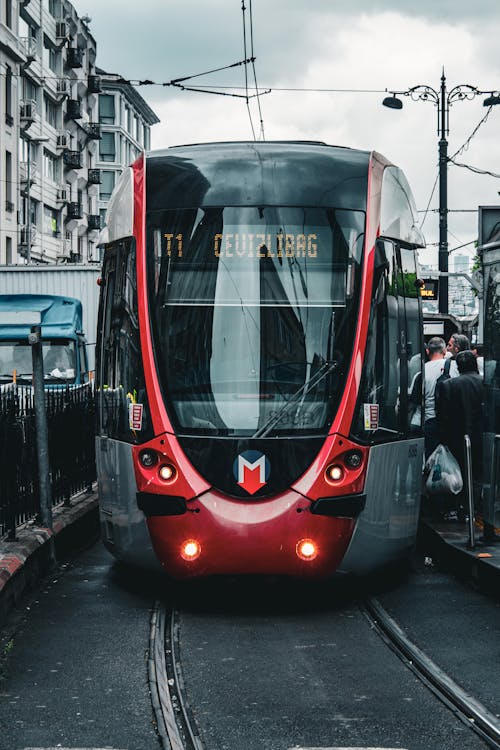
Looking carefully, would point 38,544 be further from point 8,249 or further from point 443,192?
point 8,249

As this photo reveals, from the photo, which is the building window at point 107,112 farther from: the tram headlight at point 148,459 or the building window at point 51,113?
the tram headlight at point 148,459

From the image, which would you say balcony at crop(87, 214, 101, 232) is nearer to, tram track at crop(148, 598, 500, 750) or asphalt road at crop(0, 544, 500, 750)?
asphalt road at crop(0, 544, 500, 750)

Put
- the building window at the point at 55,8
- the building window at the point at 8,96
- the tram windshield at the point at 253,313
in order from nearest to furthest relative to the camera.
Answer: the tram windshield at the point at 253,313 < the building window at the point at 8,96 < the building window at the point at 55,8

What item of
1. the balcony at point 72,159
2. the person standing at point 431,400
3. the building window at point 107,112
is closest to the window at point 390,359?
the person standing at point 431,400

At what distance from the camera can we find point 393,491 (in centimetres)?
948

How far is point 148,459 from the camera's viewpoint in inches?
356

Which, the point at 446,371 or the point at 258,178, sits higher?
the point at 258,178

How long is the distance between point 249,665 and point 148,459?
218 centimetres

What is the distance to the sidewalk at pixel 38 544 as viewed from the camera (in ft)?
28.7

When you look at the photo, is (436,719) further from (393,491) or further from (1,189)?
(1,189)

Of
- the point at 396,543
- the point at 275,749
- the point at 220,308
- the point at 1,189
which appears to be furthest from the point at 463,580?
the point at 1,189

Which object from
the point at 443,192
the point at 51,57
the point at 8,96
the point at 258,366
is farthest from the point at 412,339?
the point at 51,57

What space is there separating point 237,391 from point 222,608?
1.58 metres

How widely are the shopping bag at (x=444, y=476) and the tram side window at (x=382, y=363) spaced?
263cm
